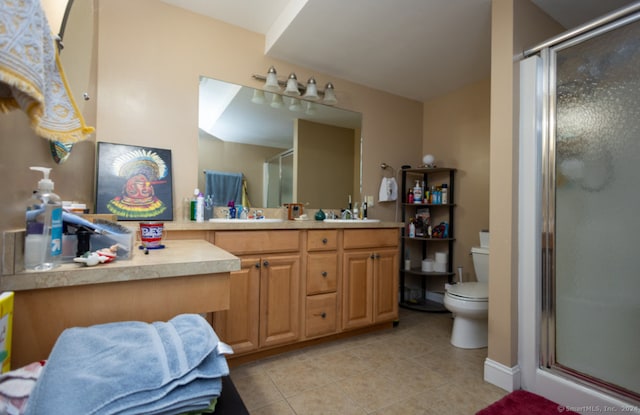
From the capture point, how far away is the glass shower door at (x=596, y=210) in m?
1.43

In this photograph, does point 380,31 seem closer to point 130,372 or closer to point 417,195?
point 417,195

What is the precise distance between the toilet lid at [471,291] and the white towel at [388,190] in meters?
1.10

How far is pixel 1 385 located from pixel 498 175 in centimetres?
210

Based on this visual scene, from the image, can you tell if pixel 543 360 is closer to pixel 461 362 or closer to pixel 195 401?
pixel 461 362

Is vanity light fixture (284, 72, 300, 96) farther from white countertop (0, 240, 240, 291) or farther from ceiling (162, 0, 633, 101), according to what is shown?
white countertop (0, 240, 240, 291)

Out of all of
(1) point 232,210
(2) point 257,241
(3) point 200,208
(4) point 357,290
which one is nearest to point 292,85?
(1) point 232,210

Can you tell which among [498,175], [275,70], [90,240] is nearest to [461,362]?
[498,175]

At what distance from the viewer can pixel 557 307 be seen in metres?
1.60

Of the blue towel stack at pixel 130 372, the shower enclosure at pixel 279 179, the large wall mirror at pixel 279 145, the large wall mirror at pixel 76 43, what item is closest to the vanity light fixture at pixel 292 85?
the large wall mirror at pixel 279 145

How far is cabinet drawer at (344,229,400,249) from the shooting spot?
2234 millimetres

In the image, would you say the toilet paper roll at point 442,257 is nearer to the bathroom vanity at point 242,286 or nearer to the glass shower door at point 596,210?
the bathroom vanity at point 242,286

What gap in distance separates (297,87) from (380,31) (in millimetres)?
772

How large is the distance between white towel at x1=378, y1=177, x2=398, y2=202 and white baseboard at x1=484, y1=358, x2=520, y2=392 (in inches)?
67.4

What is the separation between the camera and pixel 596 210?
1.53 metres
